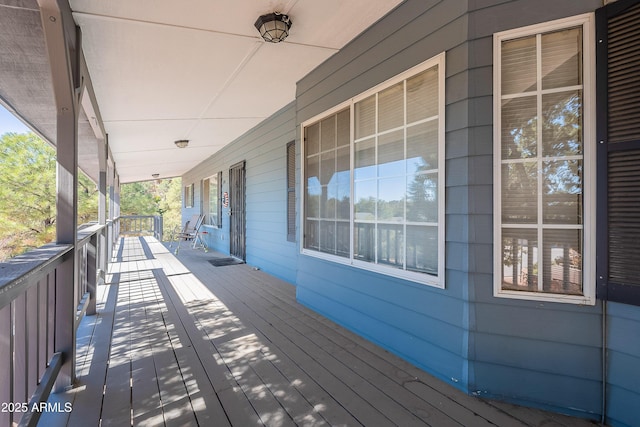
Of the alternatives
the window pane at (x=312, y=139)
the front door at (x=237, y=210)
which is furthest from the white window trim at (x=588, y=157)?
the front door at (x=237, y=210)

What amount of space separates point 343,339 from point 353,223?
101cm

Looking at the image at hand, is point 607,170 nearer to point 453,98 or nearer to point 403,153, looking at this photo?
point 453,98

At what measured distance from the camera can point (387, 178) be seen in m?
2.62

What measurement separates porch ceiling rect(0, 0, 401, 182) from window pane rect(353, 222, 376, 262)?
166 centimetres

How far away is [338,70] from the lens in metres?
3.18

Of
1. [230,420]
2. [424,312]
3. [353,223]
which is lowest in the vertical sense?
[230,420]

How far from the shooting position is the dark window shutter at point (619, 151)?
1.62m

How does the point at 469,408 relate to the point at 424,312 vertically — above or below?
below

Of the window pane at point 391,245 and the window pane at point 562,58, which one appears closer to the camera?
the window pane at point 562,58

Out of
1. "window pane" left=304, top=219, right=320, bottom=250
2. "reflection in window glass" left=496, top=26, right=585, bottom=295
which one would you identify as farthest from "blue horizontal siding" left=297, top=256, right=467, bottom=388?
"reflection in window glass" left=496, top=26, right=585, bottom=295

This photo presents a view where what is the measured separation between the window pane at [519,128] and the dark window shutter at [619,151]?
0.29 m

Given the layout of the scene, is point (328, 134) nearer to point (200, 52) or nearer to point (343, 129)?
point (343, 129)

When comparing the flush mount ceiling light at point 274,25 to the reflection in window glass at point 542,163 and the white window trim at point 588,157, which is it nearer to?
the reflection in window glass at point 542,163

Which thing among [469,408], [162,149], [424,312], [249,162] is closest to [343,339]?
[424,312]
